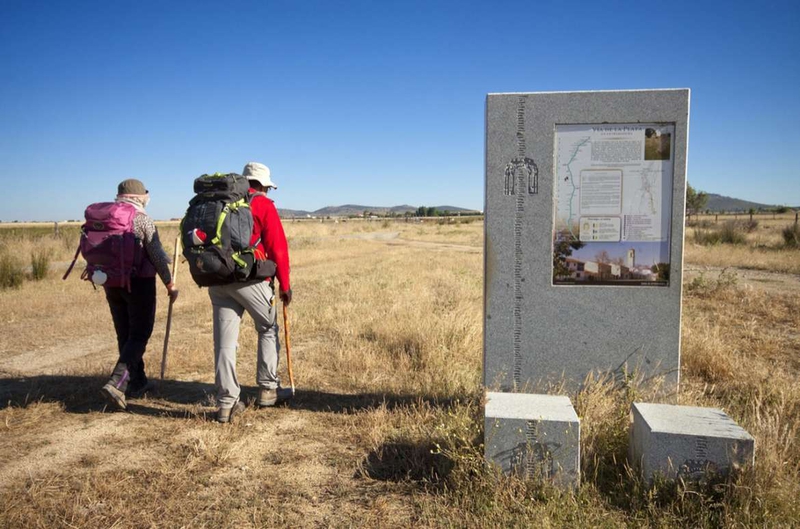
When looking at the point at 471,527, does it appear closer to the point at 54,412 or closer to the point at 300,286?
the point at 54,412

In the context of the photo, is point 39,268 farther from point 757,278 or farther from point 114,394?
point 757,278

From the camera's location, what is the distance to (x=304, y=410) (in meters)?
4.62

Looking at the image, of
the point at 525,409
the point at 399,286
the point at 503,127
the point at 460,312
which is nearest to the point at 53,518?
the point at 525,409

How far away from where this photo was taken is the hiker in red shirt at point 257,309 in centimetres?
427

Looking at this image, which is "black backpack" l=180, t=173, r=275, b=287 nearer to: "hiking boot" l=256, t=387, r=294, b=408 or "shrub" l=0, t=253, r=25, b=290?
"hiking boot" l=256, t=387, r=294, b=408

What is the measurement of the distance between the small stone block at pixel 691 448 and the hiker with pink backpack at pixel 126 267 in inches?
158

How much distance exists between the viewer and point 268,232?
4.39 metres

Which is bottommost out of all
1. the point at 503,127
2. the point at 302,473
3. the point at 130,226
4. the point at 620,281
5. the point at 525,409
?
the point at 302,473

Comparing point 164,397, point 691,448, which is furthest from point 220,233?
point 691,448

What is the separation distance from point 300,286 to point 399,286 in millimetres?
2378

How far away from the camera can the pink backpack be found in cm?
457

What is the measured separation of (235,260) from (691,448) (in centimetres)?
327

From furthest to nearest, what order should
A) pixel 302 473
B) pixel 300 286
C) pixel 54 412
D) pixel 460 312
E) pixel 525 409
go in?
pixel 300 286
pixel 460 312
pixel 54 412
pixel 302 473
pixel 525 409

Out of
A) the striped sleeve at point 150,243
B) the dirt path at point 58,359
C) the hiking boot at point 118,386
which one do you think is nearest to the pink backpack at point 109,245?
the striped sleeve at point 150,243
